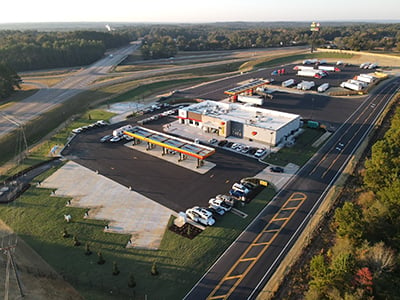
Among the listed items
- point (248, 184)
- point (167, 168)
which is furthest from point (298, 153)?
point (167, 168)

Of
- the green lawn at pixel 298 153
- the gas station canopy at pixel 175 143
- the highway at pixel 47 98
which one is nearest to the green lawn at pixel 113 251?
the green lawn at pixel 298 153

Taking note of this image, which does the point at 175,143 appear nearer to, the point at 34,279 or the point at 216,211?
the point at 216,211

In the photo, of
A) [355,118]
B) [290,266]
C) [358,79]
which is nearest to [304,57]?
[358,79]

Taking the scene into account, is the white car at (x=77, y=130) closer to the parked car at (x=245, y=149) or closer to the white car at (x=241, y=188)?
the parked car at (x=245, y=149)

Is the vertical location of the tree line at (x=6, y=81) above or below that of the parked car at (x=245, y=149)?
above

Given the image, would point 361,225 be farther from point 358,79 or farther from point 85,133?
point 358,79

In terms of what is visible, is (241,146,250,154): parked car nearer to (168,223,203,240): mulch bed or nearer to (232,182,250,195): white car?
(232,182,250,195): white car

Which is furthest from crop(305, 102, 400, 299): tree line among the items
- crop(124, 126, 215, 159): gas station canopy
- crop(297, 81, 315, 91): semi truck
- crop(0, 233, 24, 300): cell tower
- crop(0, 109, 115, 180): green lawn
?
crop(297, 81, 315, 91): semi truck
